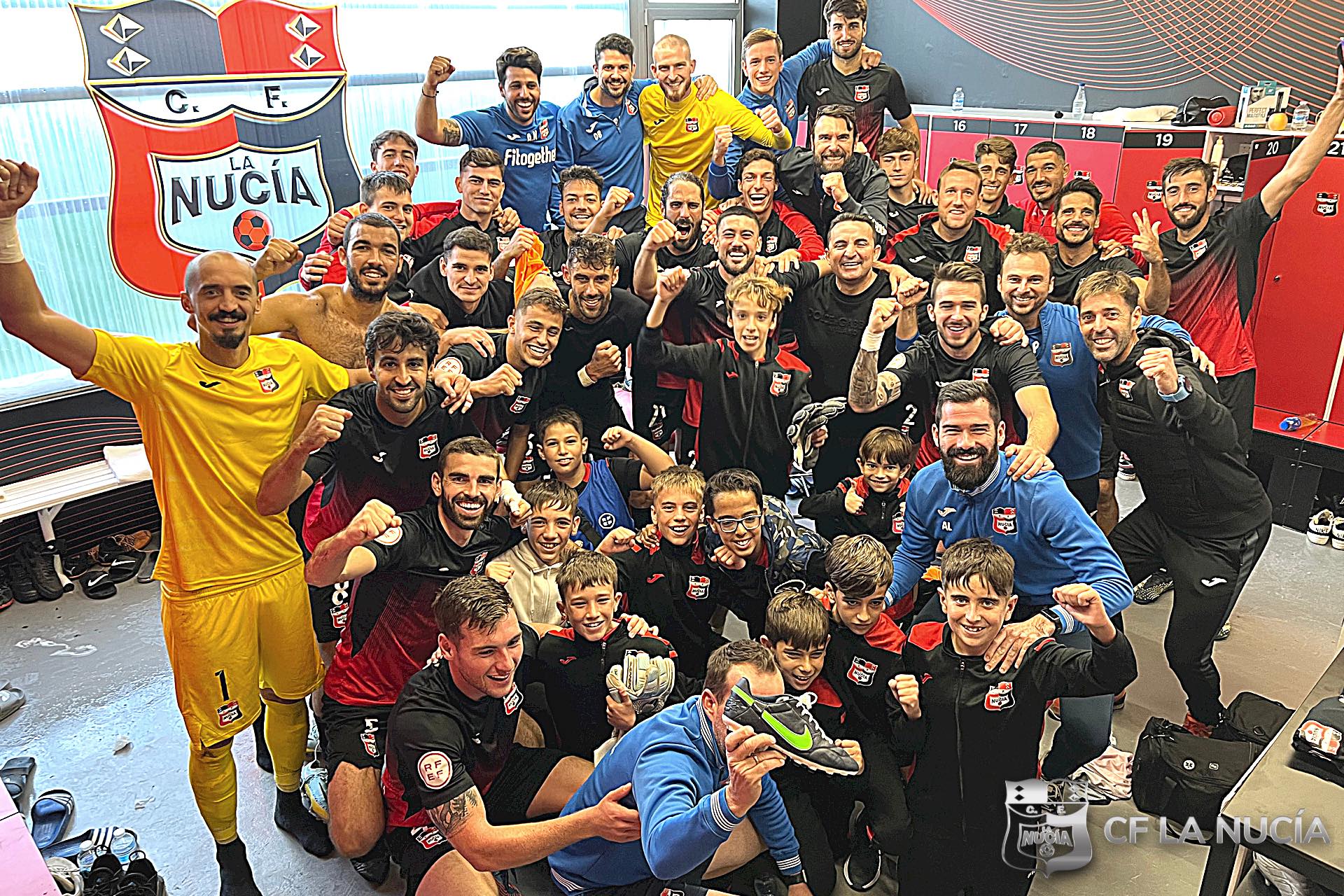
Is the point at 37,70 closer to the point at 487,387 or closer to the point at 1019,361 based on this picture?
the point at 487,387

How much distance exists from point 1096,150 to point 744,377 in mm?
3753

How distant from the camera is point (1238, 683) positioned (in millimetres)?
4246

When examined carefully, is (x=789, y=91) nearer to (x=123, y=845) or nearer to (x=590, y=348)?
(x=590, y=348)

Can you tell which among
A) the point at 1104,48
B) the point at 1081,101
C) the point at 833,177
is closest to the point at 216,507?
the point at 833,177

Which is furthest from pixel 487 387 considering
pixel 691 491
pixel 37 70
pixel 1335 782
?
pixel 37 70

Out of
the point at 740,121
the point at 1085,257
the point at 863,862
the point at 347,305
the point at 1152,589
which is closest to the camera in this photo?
the point at 863,862

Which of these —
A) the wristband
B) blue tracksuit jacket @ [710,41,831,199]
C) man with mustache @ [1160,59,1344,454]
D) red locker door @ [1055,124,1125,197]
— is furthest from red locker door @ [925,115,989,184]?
the wristband

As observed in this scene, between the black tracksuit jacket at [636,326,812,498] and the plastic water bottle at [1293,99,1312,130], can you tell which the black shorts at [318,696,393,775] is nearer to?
the black tracksuit jacket at [636,326,812,498]

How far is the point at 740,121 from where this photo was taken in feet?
19.6

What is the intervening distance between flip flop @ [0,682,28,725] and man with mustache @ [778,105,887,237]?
436 cm

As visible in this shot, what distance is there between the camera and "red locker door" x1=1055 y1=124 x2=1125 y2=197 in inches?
252

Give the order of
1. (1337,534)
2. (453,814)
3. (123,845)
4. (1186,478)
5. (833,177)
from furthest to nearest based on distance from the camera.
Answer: (1337,534) → (833,177) → (1186,478) → (123,845) → (453,814)

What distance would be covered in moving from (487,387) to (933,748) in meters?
2.01

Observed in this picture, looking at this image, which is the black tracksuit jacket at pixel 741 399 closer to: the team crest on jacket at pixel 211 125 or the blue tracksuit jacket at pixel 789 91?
the blue tracksuit jacket at pixel 789 91
